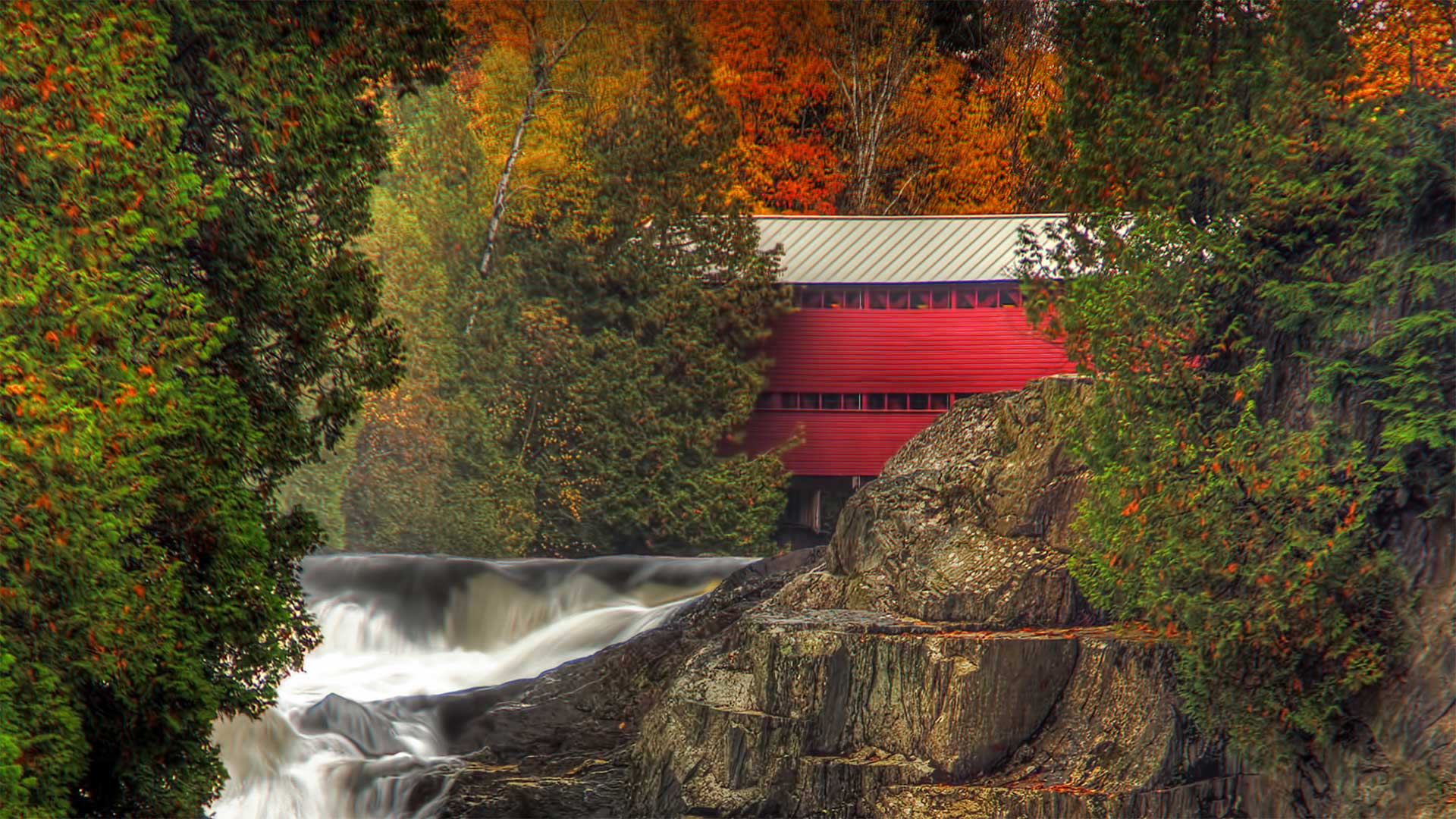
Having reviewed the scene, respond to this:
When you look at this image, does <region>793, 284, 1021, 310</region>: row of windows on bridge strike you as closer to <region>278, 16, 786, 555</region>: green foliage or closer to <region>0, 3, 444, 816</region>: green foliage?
<region>278, 16, 786, 555</region>: green foliage

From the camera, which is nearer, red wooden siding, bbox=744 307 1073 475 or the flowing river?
the flowing river

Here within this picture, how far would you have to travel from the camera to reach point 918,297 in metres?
20.2

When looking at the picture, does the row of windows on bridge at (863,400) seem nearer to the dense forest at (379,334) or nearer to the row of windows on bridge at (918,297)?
the row of windows on bridge at (918,297)

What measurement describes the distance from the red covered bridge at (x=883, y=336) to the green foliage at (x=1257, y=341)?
933 centimetres

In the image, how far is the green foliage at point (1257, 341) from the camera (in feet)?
27.3

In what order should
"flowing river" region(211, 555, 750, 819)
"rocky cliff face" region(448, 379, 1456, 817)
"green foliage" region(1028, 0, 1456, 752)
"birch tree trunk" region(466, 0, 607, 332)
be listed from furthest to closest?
"birch tree trunk" region(466, 0, 607, 332) → "flowing river" region(211, 555, 750, 819) → "rocky cliff face" region(448, 379, 1456, 817) → "green foliage" region(1028, 0, 1456, 752)

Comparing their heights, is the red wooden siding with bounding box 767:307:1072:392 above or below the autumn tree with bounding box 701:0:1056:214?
below

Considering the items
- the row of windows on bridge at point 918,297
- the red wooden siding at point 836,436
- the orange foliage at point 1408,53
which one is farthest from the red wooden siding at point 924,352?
the orange foliage at point 1408,53

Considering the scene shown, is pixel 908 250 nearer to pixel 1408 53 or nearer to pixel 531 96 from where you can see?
pixel 531 96

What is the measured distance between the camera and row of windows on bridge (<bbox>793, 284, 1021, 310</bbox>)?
64.8 ft

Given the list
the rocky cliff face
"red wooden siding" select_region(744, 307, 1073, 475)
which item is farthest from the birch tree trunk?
the rocky cliff face

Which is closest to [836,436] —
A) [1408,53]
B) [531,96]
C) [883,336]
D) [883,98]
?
[883,336]

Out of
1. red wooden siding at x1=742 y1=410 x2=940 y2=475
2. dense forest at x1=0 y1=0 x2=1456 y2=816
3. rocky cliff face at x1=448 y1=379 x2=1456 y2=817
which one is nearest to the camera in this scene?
dense forest at x1=0 y1=0 x2=1456 y2=816

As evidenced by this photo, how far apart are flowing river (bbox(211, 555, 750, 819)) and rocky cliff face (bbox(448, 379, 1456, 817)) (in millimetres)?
1094
